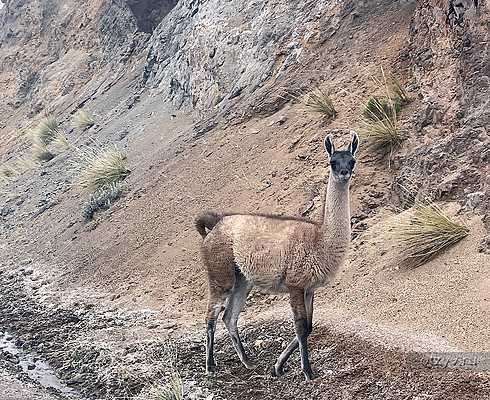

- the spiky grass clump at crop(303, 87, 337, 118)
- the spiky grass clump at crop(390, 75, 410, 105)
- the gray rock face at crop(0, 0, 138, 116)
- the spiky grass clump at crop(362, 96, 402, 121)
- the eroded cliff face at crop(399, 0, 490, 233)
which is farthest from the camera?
the gray rock face at crop(0, 0, 138, 116)

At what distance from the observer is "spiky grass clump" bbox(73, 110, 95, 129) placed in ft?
79.4

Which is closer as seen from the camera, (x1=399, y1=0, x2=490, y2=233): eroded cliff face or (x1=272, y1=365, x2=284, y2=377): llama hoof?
(x1=272, y1=365, x2=284, y2=377): llama hoof

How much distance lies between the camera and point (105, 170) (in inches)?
707

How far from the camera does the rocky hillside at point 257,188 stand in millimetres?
7895

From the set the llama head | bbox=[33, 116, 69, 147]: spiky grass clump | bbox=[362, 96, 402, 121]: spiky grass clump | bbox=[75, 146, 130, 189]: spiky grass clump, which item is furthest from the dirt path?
bbox=[33, 116, 69, 147]: spiky grass clump

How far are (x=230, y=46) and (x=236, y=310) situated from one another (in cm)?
1193

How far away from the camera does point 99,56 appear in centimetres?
2986

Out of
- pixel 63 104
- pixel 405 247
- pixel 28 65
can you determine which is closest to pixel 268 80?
pixel 405 247

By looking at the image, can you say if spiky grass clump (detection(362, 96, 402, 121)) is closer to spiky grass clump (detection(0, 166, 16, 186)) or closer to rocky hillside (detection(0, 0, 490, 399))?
rocky hillside (detection(0, 0, 490, 399))

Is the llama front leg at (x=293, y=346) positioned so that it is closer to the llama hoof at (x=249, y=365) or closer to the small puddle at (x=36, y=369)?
the llama hoof at (x=249, y=365)

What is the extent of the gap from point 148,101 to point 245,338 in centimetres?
1477

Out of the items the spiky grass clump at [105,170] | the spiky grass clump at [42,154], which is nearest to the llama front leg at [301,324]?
the spiky grass clump at [105,170]

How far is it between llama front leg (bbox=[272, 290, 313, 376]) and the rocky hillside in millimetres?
211

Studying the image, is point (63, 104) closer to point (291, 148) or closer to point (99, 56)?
point (99, 56)
